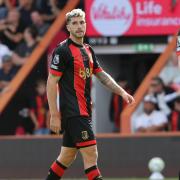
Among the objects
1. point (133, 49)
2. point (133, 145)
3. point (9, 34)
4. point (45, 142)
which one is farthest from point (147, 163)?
point (9, 34)

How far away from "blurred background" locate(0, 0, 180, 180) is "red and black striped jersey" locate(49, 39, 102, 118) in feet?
16.2

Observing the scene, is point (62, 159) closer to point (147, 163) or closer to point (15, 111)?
point (147, 163)

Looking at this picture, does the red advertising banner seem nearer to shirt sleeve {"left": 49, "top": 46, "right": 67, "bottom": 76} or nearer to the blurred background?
the blurred background

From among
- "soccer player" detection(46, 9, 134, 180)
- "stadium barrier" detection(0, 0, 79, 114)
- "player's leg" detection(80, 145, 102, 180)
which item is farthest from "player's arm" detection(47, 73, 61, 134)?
"stadium barrier" detection(0, 0, 79, 114)

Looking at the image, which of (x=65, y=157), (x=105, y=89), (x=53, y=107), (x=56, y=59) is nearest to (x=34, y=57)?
(x=105, y=89)

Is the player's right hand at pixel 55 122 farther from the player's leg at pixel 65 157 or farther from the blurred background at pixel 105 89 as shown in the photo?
the blurred background at pixel 105 89

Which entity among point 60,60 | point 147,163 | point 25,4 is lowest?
point 147,163

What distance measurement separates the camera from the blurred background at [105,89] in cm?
1494

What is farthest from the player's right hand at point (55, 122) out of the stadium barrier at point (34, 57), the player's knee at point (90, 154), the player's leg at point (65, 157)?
the stadium barrier at point (34, 57)

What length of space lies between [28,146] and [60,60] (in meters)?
5.68

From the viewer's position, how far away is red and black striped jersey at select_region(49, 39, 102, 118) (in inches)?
388

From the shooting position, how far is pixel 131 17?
1747cm

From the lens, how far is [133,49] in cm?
1764

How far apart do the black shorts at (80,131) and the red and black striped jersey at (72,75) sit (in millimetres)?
63
